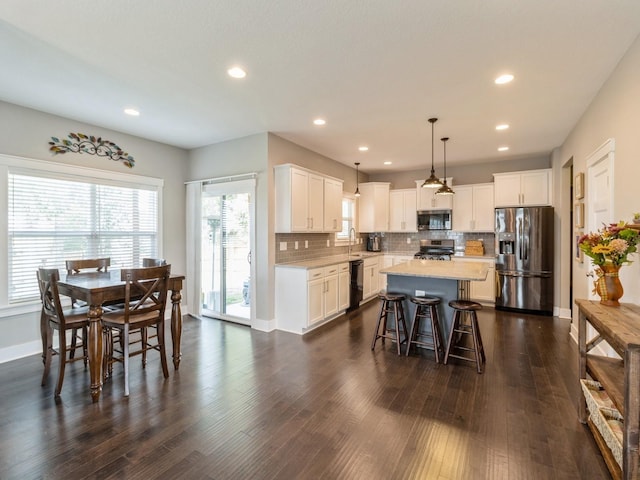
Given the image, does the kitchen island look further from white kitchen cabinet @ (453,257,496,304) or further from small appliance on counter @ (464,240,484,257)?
small appliance on counter @ (464,240,484,257)

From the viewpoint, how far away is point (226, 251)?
505cm

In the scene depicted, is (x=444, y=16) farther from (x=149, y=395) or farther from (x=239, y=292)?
(x=239, y=292)

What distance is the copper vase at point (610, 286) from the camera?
2.19 m

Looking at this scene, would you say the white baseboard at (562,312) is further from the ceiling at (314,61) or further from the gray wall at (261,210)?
the gray wall at (261,210)

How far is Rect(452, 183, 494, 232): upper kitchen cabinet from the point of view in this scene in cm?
619

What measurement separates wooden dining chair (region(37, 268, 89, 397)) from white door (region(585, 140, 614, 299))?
4.80m

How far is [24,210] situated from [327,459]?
13.7 ft

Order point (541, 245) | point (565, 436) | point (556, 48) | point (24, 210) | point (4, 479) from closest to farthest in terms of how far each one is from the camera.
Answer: point (4, 479)
point (565, 436)
point (556, 48)
point (24, 210)
point (541, 245)

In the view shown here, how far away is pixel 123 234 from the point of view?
462 cm

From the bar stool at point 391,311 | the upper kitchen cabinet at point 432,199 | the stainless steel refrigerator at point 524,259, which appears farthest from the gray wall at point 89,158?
the stainless steel refrigerator at point 524,259

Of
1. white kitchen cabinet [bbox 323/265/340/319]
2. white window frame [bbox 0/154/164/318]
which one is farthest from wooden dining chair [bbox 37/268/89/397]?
white kitchen cabinet [bbox 323/265/340/319]

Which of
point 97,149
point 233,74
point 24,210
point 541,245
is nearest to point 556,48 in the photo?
point 233,74

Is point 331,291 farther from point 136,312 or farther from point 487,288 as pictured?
point 487,288

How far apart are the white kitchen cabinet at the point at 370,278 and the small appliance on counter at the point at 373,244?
0.76m
